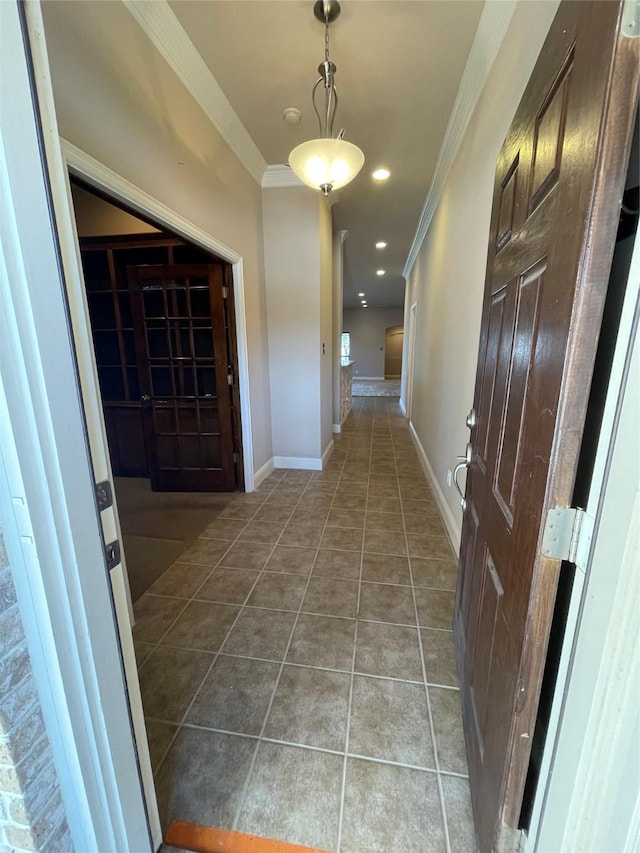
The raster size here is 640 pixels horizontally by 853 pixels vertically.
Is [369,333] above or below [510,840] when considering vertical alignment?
above

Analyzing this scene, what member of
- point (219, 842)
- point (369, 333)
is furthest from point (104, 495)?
point (369, 333)

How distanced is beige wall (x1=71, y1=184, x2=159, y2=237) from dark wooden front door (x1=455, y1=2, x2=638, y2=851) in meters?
3.37

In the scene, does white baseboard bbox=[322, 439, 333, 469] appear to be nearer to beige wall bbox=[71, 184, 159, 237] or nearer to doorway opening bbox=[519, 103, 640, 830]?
beige wall bbox=[71, 184, 159, 237]

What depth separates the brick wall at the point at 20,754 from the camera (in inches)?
23.3

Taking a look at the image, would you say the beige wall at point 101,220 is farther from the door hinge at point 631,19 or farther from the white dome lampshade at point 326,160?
the door hinge at point 631,19

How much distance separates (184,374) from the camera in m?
3.27

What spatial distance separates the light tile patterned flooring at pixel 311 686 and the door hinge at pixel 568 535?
40.3 inches

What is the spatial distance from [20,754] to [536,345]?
127 centimetres

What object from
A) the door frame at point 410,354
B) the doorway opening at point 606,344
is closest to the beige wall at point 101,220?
the doorway opening at point 606,344

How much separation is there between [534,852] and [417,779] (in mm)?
518

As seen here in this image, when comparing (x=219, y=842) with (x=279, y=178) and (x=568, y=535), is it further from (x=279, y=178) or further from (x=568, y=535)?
(x=279, y=178)

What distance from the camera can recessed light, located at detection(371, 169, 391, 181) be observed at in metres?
3.34

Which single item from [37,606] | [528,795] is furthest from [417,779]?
[37,606]

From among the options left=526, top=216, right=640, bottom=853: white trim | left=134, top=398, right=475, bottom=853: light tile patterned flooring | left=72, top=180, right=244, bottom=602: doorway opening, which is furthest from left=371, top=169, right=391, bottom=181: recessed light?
left=526, top=216, right=640, bottom=853: white trim
